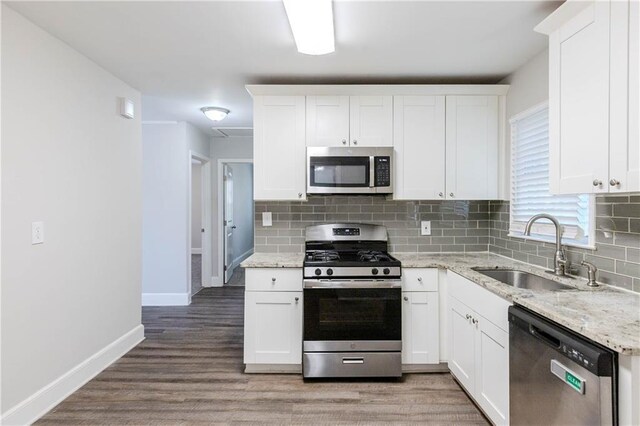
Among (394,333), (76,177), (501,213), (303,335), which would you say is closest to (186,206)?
(76,177)

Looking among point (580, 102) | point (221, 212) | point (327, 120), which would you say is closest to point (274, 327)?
point (327, 120)

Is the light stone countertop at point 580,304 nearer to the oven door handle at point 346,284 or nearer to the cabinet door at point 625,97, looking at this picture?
the oven door handle at point 346,284

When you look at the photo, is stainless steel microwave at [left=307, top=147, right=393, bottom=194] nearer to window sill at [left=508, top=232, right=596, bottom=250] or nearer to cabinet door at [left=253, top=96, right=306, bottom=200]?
cabinet door at [left=253, top=96, right=306, bottom=200]

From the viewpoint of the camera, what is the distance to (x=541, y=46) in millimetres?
2447

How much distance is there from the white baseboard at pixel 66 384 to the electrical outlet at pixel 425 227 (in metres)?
2.82

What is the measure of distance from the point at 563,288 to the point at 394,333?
1118mm

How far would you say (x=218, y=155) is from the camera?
5660 millimetres

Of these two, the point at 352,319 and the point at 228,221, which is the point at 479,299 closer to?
the point at 352,319

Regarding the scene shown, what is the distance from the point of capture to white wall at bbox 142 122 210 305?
15.2ft

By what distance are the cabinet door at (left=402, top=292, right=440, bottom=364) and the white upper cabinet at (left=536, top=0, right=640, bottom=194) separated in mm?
1298

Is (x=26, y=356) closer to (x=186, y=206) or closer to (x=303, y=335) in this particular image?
(x=303, y=335)

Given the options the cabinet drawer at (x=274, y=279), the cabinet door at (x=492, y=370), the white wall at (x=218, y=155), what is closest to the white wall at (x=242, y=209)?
the white wall at (x=218, y=155)

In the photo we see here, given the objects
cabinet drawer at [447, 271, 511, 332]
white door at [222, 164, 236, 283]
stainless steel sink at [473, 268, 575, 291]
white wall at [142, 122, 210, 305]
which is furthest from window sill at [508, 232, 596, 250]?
white door at [222, 164, 236, 283]

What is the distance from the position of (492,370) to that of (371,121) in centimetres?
197
